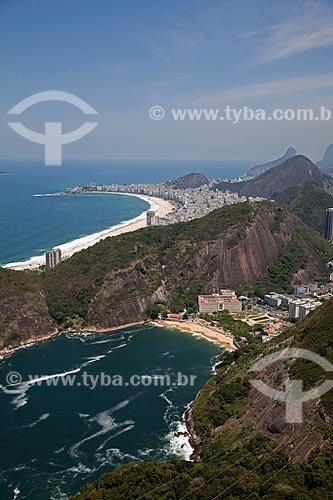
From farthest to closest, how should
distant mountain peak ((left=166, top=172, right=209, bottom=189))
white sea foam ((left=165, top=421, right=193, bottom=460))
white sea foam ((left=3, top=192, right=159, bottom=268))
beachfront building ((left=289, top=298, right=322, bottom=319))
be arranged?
distant mountain peak ((left=166, top=172, right=209, bottom=189))
white sea foam ((left=3, top=192, right=159, bottom=268))
beachfront building ((left=289, top=298, right=322, bottom=319))
white sea foam ((left=165, top=421, right=193, bottom=460))

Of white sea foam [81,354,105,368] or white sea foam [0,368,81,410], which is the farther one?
white sea foam [81,354,105,368]

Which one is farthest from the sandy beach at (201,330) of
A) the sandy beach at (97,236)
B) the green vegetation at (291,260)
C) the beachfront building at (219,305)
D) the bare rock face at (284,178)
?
the bare rock face at (284,178)

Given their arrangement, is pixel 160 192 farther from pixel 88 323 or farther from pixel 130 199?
pixel 88 323

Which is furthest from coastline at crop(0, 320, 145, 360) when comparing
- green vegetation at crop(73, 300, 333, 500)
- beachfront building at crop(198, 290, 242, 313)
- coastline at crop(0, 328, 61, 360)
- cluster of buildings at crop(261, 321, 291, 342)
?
green vegetation at crop(73, 300, 333, 500)

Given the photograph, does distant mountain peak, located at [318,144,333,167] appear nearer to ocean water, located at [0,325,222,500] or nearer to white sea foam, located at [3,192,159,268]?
white sea foam, located at [3,192,159,268]

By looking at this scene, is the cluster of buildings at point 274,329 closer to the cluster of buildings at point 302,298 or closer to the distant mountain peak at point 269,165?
the cluster of buildings at point 302,298

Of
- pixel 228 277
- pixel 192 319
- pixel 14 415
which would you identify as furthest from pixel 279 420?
pixel 228 277

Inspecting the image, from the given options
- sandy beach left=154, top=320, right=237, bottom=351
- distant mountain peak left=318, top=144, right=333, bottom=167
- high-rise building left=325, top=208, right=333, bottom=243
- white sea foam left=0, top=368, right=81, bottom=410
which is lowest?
white sea foam left=0, top=368, right=81, bottom=410

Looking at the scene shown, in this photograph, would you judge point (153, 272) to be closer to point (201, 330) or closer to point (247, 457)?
point (201, 330)
